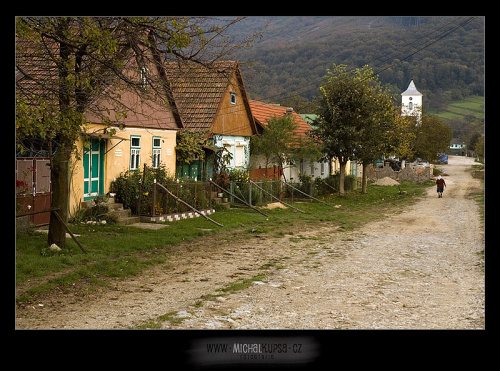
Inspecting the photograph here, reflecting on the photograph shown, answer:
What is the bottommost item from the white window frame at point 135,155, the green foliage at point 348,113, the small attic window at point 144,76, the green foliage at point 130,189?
the green foliage at point 130,189

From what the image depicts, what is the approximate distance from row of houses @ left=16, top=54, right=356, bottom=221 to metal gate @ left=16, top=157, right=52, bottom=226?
234 millimetres

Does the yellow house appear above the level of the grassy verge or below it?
above

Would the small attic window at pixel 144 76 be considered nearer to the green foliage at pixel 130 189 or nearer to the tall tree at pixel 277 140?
the green foliage at pixel 130 189

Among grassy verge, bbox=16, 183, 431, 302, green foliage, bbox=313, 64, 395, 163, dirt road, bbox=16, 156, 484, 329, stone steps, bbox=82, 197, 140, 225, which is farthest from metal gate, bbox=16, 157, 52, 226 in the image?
green foliage, bbox=313, 64, 395, 163

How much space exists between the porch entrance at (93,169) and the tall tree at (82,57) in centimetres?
592

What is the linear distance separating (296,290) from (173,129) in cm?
1528

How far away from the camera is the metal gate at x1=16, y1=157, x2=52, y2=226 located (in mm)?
15367

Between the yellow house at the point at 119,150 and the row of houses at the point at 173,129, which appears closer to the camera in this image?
the row of houses at the point at 173,129

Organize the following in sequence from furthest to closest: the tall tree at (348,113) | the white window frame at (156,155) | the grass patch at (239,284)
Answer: the tall tree at (348,113), the white window frame at (156,155), the grass patch at (239,284)

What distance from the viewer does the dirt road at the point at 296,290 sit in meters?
7.98

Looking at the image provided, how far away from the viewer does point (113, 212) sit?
18250 mm

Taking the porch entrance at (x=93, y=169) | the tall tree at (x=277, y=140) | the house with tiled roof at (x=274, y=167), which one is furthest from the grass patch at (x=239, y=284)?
the house with tiled roof at (x=274, y=167)

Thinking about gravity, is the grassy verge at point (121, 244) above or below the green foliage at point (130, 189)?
below

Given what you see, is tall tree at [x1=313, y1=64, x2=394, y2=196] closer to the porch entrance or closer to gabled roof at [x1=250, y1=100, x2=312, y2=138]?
gabled roof at [x1=250, y1=100, x2=312, y2=138]
